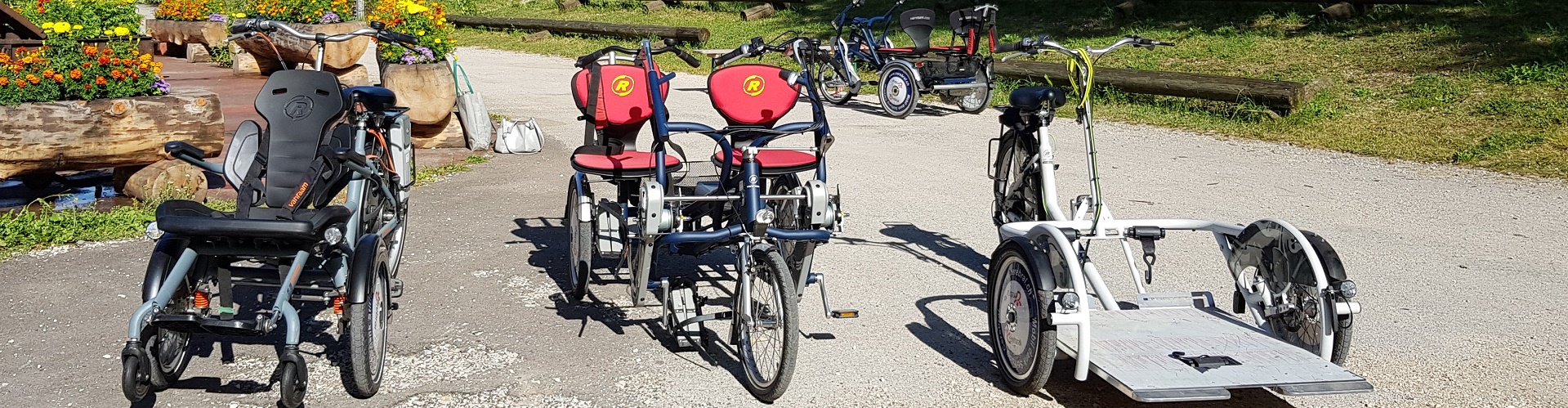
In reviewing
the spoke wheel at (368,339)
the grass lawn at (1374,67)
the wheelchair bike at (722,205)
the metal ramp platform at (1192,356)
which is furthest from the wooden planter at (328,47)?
the metal ramp platform at (1192,356)

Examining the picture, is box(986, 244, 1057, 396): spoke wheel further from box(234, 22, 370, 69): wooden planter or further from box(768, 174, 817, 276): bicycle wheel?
box(234, 22, 370, 69): wooden planter

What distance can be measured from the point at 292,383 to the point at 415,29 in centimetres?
626

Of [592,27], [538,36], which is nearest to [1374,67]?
[592,27]

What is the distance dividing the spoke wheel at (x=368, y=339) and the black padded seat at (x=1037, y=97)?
8.77ft

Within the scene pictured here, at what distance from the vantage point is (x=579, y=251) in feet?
17.4

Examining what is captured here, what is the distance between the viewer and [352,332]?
3.90m

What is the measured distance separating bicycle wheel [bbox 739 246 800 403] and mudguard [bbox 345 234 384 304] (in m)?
1.22

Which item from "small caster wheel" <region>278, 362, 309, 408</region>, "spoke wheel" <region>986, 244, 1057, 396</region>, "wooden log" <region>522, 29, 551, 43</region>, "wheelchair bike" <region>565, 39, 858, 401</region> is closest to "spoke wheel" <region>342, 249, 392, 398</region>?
"small caster wheel" <region>278, 362, 309, 408</region>

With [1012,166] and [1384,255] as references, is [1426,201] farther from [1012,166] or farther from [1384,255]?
[1012,166]

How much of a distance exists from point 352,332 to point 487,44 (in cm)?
2032

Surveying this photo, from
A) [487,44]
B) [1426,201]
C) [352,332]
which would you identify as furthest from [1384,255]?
[487,44]

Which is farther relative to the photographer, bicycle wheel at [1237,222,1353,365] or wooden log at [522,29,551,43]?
wooden log at [522,29,551,43]

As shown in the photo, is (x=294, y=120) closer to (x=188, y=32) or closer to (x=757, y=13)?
(x=188, y=32)

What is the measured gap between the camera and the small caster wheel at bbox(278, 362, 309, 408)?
3746 mm
